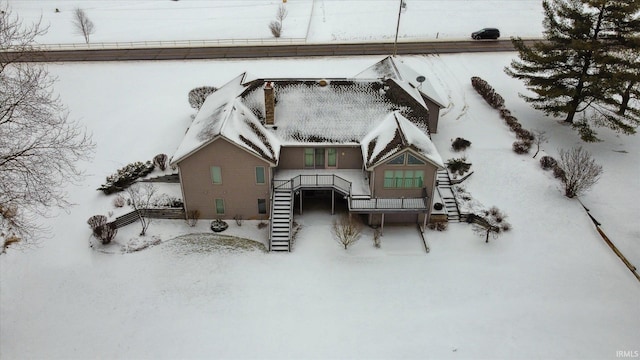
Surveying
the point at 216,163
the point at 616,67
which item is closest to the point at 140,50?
the point at 216,163

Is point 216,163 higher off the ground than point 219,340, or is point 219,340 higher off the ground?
point 216,163

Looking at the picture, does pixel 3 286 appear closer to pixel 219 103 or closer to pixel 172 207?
pixel 172 207

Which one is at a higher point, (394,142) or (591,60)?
(591,60)

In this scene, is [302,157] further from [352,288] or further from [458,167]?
[458,167]

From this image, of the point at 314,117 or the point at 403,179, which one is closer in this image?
the point at 403,179

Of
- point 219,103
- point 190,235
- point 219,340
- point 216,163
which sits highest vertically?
point 219,103

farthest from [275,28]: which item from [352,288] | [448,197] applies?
[352,288]

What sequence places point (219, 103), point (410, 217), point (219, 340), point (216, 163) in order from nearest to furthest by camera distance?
point (219, 340)
point (216, 163)
point (410, 217)
point (219, 103)
